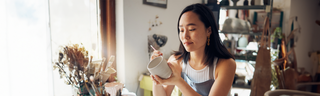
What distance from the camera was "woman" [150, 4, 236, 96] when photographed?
2.99 ft

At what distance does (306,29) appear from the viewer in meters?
3.12

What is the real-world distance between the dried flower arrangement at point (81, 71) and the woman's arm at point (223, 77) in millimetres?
711

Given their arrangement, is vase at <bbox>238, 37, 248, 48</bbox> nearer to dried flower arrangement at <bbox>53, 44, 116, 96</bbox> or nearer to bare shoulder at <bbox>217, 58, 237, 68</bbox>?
bare shoulder at <bbox>217, 58, 237, 68</bbox>

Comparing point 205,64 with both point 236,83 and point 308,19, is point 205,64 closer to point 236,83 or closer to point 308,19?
point 236,83

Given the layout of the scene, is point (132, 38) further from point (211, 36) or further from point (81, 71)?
point (211, 36)

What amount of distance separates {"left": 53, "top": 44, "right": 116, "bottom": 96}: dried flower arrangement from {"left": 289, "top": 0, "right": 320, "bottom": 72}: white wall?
3.23 metres

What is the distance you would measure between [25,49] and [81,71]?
0.38 m

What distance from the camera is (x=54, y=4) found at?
1354mm

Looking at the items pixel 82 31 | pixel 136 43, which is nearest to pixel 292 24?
pixel 136 43

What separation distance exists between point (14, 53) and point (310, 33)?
Answer: 3798mm

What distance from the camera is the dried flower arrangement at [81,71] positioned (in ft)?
3.95

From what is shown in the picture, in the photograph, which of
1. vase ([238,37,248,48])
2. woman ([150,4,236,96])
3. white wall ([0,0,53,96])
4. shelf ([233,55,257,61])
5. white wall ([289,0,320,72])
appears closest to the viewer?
woman ([150,4,236,96])

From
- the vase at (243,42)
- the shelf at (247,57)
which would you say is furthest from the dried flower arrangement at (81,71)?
the vase at (243,42)

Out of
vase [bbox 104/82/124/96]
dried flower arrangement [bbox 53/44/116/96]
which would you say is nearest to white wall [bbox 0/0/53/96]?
dried flower arrangement [bbox 53/44/116/96]
